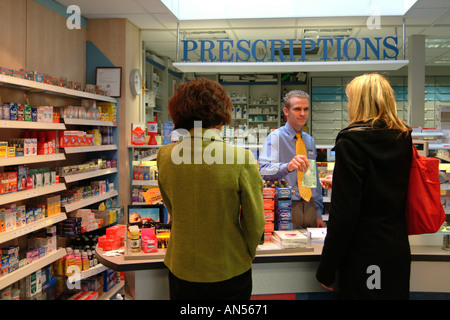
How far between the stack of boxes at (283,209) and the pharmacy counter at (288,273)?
253 mm

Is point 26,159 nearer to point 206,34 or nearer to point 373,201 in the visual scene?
point 373,201

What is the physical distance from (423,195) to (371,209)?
241 mm

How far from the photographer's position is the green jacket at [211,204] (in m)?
1.61

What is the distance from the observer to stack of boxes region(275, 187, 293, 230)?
2402 mm

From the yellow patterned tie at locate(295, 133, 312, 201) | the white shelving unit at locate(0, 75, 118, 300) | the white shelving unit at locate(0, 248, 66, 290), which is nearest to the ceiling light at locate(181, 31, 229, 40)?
the white shelving unit at locate(0, 75, 118, 300)

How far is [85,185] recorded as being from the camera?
16.2ft

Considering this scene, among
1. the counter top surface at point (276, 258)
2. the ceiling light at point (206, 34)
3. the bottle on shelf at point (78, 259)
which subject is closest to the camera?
the counter top surface at point (276, 258)

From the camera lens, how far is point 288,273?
2.21m

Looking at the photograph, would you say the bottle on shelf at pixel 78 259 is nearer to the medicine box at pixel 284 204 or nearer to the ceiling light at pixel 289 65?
the ceiling light at pixel 289 65

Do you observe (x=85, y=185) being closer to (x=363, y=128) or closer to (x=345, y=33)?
(x=363, y=128)

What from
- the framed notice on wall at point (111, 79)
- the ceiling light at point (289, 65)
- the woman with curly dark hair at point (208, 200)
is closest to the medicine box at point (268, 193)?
the woman with curly dark hair at point (208, 200)

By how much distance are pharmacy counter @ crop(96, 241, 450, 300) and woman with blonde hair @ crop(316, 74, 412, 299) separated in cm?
43

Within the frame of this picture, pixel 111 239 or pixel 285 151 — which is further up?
pixel 285 151

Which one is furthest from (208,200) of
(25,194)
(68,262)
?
(68,262)
